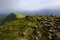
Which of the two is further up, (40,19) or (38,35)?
(40,19)

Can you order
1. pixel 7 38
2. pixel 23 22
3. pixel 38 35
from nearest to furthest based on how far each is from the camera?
pixel 7 38, pixel 38 35, pixel 23 22

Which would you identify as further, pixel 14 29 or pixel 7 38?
pixel 14 29

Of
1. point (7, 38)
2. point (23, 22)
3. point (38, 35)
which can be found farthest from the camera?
point (23, 22)

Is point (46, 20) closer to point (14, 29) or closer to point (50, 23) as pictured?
point (50, 23)

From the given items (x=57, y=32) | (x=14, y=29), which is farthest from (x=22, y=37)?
(x=57, y=32)

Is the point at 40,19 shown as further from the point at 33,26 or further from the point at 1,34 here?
the point at 1,34

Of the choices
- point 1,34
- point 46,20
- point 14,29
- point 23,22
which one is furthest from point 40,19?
point 1,34
